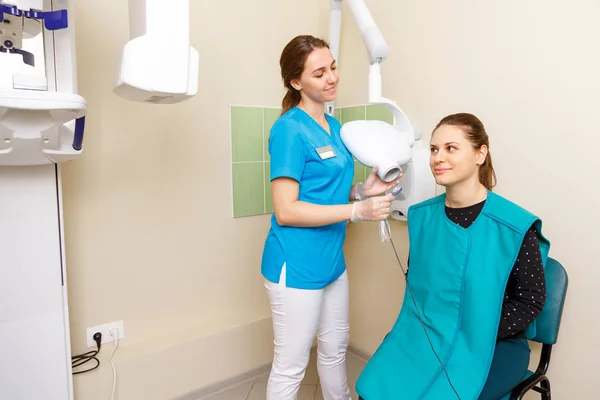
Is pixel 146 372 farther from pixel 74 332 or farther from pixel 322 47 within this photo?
pixel 322 47

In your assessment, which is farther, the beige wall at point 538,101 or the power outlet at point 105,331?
the power outlet at point 105,331

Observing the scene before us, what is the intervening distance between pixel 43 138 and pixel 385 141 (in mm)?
911

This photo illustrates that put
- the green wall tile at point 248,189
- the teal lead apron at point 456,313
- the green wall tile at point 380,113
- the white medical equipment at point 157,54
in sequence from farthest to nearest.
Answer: the green wall tile at point 248,189 → the green wall tile at point 380,113 → the teal lead apron at point 456,313 → the white medical equipment at point 157,54

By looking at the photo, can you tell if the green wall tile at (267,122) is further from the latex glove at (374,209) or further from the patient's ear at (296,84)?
the latex glove at (374,209)

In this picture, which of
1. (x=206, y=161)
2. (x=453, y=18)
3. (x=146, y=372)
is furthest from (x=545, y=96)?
(x=146, y=372)

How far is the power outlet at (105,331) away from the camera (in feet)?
5.72

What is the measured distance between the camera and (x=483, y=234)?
1.19 metres

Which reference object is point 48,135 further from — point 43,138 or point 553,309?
point 553,309

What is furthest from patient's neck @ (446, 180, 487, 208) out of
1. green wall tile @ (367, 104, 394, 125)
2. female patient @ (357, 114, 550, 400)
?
green wall tile @ (367, 104, 394, 125)

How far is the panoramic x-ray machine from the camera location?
0.97 metres

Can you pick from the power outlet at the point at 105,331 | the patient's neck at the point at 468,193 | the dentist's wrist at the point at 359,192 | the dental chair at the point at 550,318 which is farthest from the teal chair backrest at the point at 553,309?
the power outlet at the point at 105,331

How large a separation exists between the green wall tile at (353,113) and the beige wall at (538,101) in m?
0.26

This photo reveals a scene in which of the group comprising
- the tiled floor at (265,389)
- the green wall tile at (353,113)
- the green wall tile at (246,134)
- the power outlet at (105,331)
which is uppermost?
the green wall tile at (353,113)

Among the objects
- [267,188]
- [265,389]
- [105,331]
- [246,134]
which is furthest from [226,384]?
[246,134]
